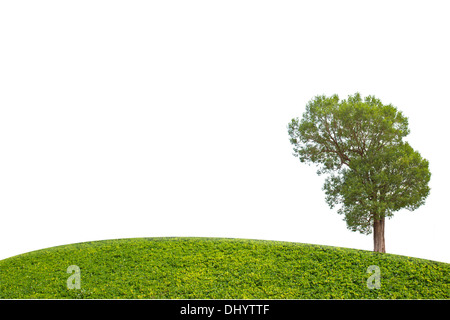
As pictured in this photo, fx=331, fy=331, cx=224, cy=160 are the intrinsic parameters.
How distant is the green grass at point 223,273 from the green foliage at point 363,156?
7.74 feet

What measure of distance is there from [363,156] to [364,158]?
0.79 ft

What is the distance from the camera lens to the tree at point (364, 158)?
1405 centimetres

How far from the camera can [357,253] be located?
12.8m

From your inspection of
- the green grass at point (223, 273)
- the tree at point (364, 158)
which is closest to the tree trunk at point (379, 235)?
the tree at point (364, 158)

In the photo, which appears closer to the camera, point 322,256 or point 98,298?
point 98,298

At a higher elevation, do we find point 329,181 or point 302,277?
point 329,181

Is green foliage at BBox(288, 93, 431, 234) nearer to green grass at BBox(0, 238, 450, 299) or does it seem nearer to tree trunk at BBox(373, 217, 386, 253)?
tree trunk at BBox(373, 217, 386, 253)

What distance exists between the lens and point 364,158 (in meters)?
14.6

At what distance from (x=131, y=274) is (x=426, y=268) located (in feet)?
34.1

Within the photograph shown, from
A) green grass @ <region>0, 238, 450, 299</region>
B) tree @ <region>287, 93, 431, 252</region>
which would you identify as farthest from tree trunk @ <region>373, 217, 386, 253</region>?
green grass @ <region>0, 238, 450, 299</region>
